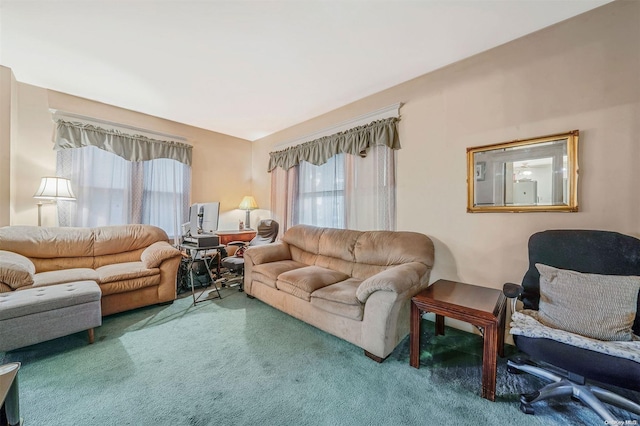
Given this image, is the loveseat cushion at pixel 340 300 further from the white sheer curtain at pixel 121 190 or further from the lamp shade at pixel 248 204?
the white sheer curtain at pixel 121 190

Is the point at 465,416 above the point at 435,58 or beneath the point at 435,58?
beneath

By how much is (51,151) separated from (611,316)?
564 cm

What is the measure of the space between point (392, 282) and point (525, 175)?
4.86ft

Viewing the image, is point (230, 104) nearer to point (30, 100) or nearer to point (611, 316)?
point (30, 100)

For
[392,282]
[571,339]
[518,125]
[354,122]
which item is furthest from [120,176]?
[571,339]

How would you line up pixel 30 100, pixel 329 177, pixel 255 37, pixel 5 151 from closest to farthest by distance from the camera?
1. pixel 255 37
2. pixel 5 151
3. pixel 30 100
4. pixel 329 177

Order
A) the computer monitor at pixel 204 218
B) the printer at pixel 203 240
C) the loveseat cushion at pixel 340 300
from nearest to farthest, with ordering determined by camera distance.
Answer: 1. the loveseat cushion at pixel 340 300
2. the printer at pixel 203 240
3. the computer monitor at pixel 204 218

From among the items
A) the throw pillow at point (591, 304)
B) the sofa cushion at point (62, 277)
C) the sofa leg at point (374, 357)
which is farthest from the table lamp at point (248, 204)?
the throw pillow at point (591, 304)

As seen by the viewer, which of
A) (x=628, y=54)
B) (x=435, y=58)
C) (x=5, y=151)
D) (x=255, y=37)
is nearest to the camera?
(x=628, y=54)

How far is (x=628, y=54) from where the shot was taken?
5.50 feet

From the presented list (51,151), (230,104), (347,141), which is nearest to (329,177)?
(347,141)

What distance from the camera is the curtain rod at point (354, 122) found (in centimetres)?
285

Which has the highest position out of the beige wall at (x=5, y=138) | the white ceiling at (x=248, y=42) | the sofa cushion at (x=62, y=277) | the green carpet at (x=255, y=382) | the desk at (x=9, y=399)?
the white ceiling at (x=248, y=42)

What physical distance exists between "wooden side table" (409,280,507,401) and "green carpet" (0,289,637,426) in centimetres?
13
